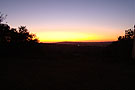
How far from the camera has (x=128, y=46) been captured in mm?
12820

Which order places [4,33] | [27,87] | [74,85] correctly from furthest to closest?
[4,33] → [74,85] → [27,87]

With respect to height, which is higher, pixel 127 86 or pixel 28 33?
pixel 28 33

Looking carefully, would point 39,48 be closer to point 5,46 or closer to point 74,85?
point 5,46

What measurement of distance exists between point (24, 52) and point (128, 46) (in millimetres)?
14476

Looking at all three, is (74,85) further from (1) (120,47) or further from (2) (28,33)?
(2) (28,33)

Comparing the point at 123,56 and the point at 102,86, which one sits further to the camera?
the point at 123,56

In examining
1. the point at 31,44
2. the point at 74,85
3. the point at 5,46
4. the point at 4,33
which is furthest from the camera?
the point at 31,44

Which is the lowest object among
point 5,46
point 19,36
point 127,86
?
point 127,86

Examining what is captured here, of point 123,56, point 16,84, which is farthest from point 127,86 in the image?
point 123,56

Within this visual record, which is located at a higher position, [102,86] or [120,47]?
[120,47]

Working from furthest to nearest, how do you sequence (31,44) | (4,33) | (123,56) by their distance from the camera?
(31,44), (4,33), (123,56)

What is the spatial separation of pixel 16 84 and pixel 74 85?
111 inches

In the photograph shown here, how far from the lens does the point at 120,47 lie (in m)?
13.4

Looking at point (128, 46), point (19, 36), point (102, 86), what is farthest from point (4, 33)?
point (128, 46)
